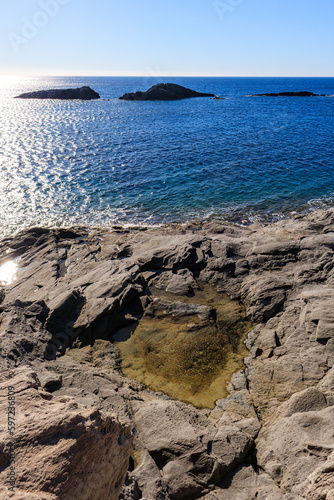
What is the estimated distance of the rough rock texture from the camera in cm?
555

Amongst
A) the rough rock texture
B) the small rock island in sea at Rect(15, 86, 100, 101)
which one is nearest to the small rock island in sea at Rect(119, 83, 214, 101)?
the small rock island in sea at Rect(15, 86, 100, 101)

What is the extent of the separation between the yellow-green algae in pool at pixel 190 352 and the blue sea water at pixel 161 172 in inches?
686

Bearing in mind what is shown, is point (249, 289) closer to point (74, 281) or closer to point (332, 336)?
point (332, 336)

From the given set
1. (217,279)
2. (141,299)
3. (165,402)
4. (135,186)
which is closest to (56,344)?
(141,299)

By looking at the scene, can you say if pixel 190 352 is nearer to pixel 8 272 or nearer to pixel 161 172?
pixel 8 272

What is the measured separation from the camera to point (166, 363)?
52.9 feet

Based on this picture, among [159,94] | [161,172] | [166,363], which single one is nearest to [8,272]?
[166,363]

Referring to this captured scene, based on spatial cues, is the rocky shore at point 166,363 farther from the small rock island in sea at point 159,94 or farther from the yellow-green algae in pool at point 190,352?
the small rock island in sea at point 159,94

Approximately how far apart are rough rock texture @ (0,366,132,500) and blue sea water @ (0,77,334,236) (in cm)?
2808

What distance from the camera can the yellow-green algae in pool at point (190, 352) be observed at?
1482 cm

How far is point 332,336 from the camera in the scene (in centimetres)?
1445

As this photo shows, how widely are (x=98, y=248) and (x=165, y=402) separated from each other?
17626mm

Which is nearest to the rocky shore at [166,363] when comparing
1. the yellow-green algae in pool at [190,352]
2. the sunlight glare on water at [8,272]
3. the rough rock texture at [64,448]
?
the rough rock texture at [64,448]

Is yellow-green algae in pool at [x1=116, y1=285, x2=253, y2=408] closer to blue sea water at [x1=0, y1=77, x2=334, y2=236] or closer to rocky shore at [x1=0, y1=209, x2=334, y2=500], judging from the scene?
rocky shore at [x1=0, y1=209, x2=334, y2=500]
